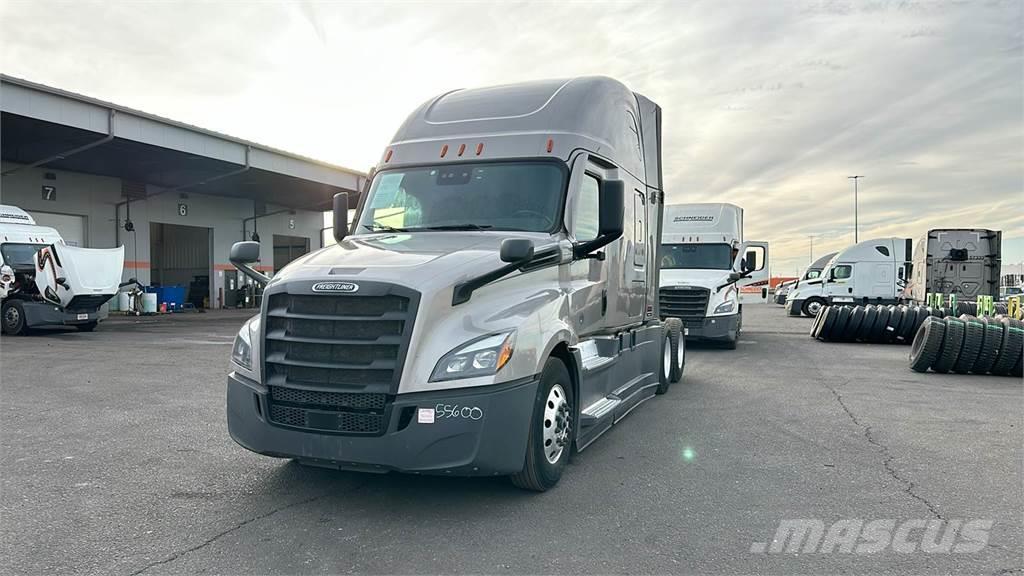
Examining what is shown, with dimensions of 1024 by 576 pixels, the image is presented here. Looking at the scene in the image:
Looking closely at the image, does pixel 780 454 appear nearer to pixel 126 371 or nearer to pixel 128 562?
pixel 128 562

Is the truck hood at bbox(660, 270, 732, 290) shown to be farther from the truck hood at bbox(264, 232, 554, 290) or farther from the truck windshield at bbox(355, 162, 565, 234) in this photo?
the truck hood at bbox(264, 232, 554, 290)

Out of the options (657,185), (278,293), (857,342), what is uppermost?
(657,185)

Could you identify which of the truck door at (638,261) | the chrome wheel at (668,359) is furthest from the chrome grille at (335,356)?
the chrome wheel at (668,359)

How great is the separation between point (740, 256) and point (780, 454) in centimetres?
1060

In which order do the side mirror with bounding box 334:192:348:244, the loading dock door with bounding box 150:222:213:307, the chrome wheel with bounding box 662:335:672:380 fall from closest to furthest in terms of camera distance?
the side mirror with bounding box 334:192:348:244
the chrome wheel with bounding box 662:335:672:380
the loading dock door with bounding box 150:222:213:307

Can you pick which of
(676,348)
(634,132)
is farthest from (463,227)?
(676,348)

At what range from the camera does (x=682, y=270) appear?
15477mm

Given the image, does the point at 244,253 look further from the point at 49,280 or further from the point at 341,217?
the point at 49,280

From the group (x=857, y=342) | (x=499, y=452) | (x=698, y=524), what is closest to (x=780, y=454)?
(x=698, y=524)

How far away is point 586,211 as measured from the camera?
6047 millimetres

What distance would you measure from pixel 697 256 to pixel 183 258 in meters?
31.0

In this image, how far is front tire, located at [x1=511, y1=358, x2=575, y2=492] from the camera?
4797 mm

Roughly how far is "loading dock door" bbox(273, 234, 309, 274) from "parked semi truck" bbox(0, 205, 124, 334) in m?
22.6

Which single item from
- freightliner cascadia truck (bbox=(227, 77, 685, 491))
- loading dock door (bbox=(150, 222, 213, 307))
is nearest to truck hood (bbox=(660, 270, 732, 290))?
freightliner cascadia truck (bbox=(227, 77, 685, 491))
